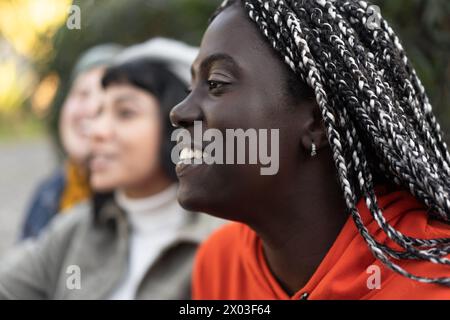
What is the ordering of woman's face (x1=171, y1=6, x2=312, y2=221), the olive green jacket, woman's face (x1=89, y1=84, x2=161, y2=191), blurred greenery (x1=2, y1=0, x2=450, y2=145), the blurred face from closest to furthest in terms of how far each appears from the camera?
woman's face (x1=171, y1=6, x2=312, y2=221) < the olive green jacket < woman's face (x1=89, y1=84, x2=161, y2=191) < blurred greenery (x1=2, y1=0, x2=450, y2=145) < the blurred face

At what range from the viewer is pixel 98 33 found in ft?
14.7

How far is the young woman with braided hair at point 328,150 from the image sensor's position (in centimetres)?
151

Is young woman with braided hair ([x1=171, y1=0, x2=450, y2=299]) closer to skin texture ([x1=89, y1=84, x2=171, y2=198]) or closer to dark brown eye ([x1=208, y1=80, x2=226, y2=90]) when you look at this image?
dark brown eye ([x1=208, y1=80, x2=226, y2=90])

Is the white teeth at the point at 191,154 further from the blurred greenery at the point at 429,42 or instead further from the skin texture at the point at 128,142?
the blurred greenery at the point at 429,42

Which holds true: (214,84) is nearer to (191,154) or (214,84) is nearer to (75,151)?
(191,154)

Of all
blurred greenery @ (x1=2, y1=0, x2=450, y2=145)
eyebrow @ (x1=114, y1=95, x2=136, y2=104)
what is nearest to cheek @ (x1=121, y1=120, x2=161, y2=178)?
eyebrow @ (x1=114, y1=95, x2=136, y2=104)

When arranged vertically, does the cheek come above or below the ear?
above

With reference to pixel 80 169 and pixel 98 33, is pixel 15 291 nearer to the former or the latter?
pixel 80 169

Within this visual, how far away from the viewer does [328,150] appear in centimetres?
167

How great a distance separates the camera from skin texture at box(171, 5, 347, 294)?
5.32 ft

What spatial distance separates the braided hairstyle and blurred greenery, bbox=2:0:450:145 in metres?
1.15

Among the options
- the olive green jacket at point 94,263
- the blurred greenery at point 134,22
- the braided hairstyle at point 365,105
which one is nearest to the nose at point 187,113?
the braided hairstyle at point 365,105

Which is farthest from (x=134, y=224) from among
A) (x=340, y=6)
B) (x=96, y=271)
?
(x=340, y=6)

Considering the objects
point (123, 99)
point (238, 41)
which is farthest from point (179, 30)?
point (238, 41)
